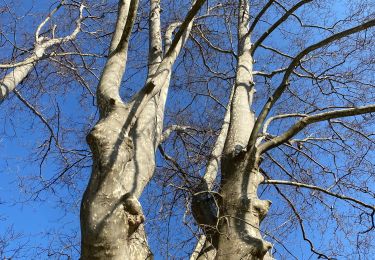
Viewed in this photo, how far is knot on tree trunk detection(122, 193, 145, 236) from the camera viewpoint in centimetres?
238

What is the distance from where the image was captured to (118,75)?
132 inches

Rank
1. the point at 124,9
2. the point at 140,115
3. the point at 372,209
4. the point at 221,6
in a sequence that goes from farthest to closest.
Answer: the point at 221,6
the point at 124,9
the point at 372,209
the point at 140,115

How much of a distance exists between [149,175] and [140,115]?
20.9 inches

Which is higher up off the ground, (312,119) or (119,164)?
(312,119)

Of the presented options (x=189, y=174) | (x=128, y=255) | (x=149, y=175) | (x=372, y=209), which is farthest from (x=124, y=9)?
(x=372, y=209)

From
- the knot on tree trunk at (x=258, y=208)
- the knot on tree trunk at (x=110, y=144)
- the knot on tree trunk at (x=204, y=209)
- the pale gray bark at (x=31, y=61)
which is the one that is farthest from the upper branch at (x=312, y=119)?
the pale gray bark at (x=31, y=61)

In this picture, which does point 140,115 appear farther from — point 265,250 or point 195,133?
point 195,133

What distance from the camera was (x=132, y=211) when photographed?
93.7 inches

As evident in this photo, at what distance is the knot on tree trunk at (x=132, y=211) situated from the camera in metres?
2.38

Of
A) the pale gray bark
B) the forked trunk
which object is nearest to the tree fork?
the forked trunk

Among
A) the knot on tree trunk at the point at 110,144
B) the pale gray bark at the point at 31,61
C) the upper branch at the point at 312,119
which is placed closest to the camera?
the knot on tree trunk at the point at 110,144

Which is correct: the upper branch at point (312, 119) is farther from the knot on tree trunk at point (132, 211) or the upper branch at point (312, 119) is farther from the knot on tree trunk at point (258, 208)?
the knot on tree trunk at point (132, 211)

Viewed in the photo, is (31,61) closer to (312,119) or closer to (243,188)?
(243,188)

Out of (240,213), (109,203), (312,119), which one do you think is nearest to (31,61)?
(109,203)
